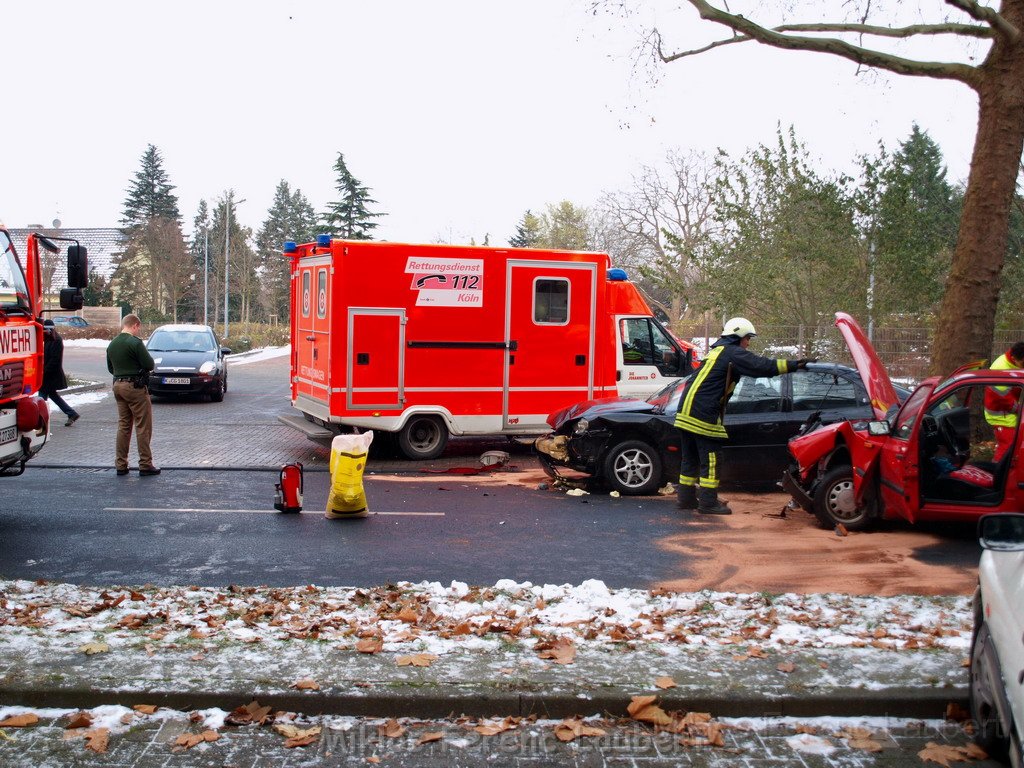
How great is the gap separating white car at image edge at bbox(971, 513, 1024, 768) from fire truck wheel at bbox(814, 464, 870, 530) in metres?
4.83

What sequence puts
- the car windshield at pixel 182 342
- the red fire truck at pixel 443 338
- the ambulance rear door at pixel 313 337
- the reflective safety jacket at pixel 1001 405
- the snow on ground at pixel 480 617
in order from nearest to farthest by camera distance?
the snow on ground at pixel 480 617 → the reflective safety jacket at pixel 1001 405 → the red fire truck at pixel 443 338 → the ambulance rear door at pixel 313 337 → the car windshield at pixel 182 342

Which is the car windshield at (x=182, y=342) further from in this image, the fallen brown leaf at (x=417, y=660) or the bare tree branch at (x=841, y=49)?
the fallen brown leaf at (x=417, y=660)

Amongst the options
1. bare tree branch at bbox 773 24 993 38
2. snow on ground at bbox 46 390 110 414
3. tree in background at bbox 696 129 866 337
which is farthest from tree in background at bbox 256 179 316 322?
bare tree branch at bbox 773 24 993 38

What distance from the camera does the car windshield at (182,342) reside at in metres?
22.9

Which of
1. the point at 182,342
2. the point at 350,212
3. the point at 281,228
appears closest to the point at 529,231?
the point at 350,212

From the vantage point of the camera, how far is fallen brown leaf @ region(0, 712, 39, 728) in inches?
179

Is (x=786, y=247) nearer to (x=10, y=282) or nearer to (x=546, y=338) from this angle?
(x=546, y=338)

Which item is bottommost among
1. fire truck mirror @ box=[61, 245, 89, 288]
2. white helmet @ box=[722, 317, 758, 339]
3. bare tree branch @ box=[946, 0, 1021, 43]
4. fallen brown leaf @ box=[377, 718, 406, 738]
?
fallen brown leaf @ box=[377, 718, 406, 738]

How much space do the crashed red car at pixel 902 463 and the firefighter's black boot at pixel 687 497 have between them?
1.08 meters

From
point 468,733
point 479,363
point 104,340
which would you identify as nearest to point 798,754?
point 468,733

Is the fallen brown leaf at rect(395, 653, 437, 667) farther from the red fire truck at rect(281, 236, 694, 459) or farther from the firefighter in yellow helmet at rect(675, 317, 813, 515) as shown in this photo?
the red fire truck at rect(281, 236, 694, 459)

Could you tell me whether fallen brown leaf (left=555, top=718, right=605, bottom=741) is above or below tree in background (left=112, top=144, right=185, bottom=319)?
below

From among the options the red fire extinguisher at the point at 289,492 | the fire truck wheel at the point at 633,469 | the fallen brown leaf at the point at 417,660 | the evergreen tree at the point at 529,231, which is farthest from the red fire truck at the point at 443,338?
the evergreen tree at the point at 529,231

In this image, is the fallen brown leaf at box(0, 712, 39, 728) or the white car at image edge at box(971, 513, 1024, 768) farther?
the fallen brown leaf at box(0, 712, 39, 728)
